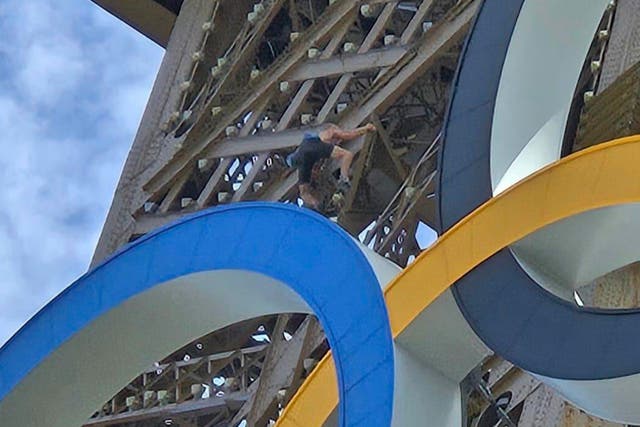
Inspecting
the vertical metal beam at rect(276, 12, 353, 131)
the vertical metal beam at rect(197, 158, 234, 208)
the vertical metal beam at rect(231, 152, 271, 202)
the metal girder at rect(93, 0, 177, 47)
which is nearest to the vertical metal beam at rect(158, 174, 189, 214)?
the vertical metal beam at rect(197, 158, 234, 208)

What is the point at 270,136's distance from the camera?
14.4m

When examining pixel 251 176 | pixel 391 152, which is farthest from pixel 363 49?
pixel 251 176

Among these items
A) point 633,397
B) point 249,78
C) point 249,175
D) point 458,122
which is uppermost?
point 249,78

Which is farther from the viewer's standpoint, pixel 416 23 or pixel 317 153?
pixel 416 23

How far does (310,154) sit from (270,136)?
424 cm

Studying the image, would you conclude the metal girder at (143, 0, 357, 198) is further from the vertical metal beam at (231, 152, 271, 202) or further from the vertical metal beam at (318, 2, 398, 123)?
the vertical metal beam at (231, 152, 271, 202)

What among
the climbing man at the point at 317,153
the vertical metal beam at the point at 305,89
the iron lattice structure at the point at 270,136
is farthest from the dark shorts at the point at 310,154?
the vertical metal beam at the point at 305,89

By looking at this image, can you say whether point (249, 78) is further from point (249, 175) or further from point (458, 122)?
point (458, 122)

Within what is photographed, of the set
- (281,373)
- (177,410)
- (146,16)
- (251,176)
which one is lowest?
(281,373)

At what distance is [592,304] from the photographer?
10188 mm

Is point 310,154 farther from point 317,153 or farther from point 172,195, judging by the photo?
point 172,195

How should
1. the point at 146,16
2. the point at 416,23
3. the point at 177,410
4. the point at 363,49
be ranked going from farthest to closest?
the point at 146,16, the point at 363,49, the point at 416,23, the point at 177,410

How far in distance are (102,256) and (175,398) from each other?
5.00ft

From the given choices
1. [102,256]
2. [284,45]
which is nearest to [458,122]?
[102,256]
